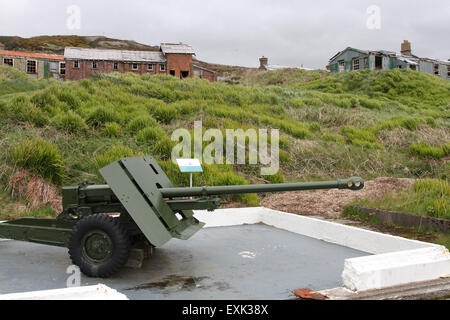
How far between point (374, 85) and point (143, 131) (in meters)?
21.6

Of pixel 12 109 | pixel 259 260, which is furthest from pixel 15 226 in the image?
pixel 12 109

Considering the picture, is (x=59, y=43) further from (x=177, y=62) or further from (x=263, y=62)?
(x=177, y=62)

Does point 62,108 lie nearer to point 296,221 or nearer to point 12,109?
point 12,109

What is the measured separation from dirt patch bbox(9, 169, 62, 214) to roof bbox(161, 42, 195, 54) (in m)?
34.3

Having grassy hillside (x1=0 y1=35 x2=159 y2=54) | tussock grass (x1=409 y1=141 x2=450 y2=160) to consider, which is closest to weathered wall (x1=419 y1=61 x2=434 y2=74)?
tussock grass (x1=409 y1=141 x2=450 y2=160)

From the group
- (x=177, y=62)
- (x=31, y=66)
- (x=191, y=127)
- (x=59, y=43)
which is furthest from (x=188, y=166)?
(x=59, y=43)

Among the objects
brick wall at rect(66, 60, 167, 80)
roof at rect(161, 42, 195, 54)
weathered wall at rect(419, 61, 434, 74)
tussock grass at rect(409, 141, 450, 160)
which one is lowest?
tussock grass at rect(409, 141, 450, 160)

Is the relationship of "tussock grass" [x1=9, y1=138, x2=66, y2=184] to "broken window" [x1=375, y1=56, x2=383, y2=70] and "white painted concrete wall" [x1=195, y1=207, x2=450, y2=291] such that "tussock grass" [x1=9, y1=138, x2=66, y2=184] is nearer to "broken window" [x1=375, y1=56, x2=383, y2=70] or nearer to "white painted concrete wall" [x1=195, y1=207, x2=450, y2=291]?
"white painted concrete wall" [x1=195, y1=207, x2=450, y2=291]

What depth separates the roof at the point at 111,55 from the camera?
40438 millimetres

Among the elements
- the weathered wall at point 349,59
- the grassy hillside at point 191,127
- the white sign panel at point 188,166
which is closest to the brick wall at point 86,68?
the grassy hillside at point 191,127

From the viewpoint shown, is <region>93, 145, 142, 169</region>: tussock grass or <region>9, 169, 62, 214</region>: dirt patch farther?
<region>93, 145, 142, 169</region>: tussock grass

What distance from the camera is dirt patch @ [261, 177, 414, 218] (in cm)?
945

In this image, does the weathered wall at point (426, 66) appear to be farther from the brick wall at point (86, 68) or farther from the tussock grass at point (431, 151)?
the tussock grass at point (431, 151)

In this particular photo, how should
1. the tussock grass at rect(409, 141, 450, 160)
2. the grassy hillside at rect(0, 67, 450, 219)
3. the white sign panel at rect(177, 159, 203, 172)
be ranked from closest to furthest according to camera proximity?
the white sign panel at rect(177, 159, 203, 172) → the grassy hillside at rect(0, 67, 450, 219) → the tussock grass at rect(409, 141, 450, 160)
